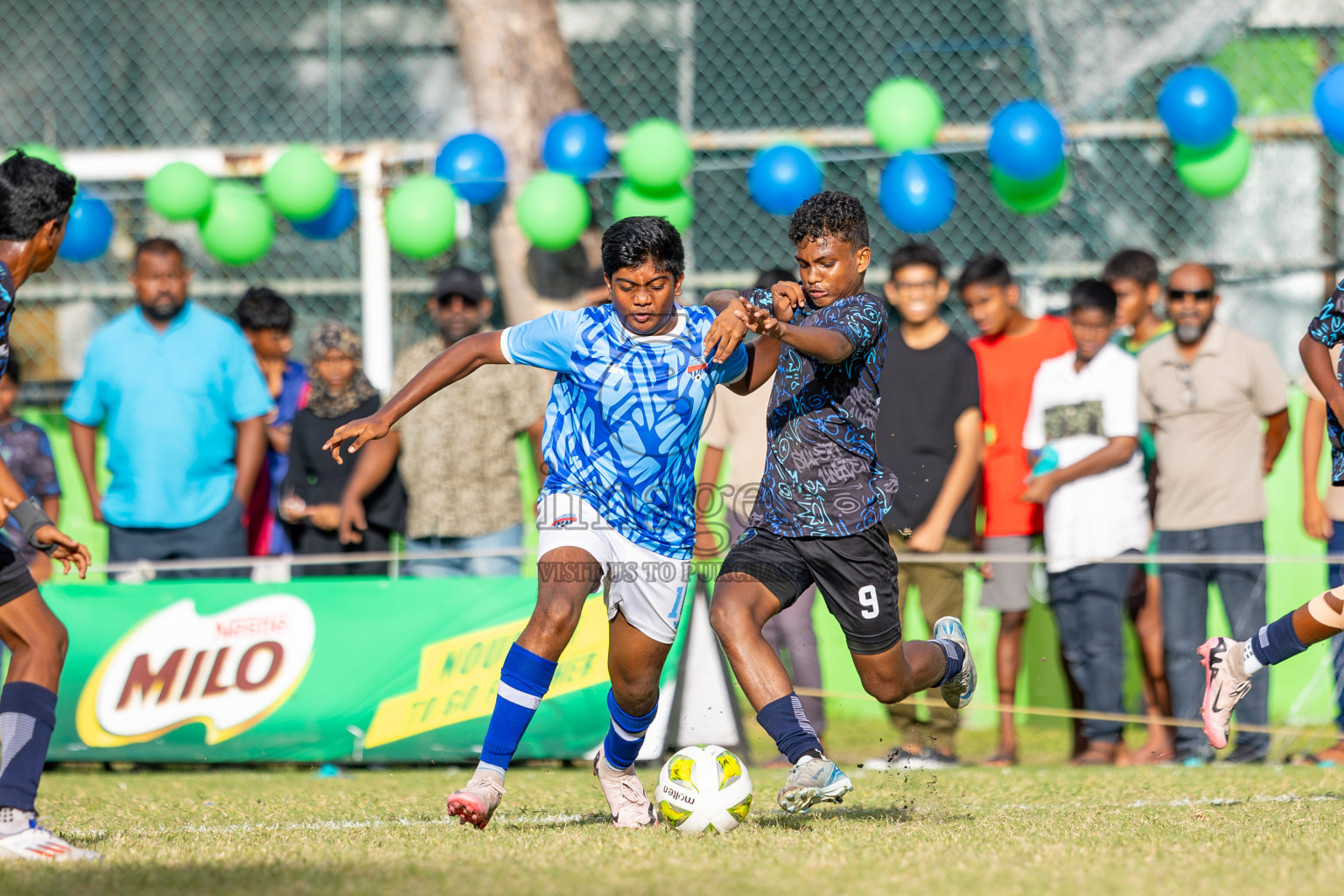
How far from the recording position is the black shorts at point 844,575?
495 centimetres

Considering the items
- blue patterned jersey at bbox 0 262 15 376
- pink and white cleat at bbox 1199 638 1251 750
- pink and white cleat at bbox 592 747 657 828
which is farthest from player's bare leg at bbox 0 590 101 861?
pink and white cleat at bbox 1199 638 1251 750

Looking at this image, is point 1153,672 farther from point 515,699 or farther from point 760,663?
point 515,699

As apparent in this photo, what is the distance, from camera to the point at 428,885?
3.75 metres

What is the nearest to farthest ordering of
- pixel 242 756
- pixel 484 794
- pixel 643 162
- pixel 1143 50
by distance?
pixel 484 794 → pixel 242 756 → pixel 643 162 → pixel 1143 50

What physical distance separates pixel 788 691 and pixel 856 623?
355mm

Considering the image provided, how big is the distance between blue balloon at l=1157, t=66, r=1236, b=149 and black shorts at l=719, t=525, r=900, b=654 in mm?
4658

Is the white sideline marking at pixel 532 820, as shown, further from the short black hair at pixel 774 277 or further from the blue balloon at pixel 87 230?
the blue balloon at pixel 87 230

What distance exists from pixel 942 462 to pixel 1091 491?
82 centimetres

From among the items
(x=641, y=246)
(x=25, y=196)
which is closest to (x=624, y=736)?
(x=641, y=246)

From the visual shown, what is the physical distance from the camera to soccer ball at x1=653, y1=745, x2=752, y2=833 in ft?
15.8

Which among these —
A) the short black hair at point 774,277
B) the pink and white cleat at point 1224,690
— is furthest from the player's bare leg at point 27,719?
the short black hair at point 774,277

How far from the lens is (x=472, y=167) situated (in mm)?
9172

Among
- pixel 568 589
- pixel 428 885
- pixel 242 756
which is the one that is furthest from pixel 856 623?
pixel 242 756

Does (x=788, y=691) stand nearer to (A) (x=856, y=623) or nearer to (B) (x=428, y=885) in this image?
(A) (x=856, y=623)
